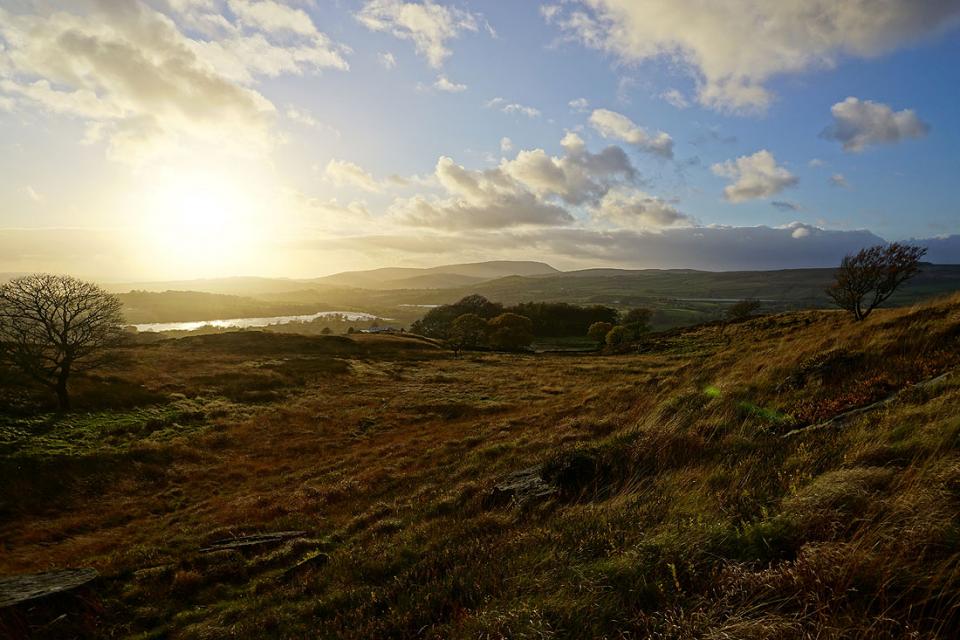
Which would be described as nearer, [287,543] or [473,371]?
[287,543]

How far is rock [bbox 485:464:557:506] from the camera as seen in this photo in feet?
29.4

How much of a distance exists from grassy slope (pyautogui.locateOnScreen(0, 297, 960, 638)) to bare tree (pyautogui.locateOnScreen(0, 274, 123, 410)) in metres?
8.75

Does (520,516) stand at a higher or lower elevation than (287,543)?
higher

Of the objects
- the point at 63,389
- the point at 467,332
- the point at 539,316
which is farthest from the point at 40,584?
the point at 539,316

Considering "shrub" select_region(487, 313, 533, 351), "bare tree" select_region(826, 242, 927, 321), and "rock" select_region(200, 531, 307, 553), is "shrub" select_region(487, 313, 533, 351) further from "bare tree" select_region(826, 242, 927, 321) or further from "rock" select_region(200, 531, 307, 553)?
"rock" select_region(200, 531, 307, 553)

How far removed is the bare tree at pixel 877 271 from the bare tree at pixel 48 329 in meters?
67.2

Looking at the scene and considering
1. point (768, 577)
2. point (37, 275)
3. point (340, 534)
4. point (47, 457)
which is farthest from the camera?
point (37, 275)

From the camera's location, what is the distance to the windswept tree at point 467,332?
9250 centimetres

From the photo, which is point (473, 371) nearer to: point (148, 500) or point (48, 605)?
point (148, 500)

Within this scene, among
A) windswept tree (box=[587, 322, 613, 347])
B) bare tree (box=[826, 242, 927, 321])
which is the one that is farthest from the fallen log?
windswept tree (box=[587, 322, 613, 347])

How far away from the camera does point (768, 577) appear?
3818mm

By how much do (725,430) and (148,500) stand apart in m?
24.9

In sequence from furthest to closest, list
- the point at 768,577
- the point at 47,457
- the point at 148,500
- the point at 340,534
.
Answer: the point at 47,457
the point at 148,500
the point at 340,534
the point at 768,577

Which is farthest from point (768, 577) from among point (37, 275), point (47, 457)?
point (37, 275)
